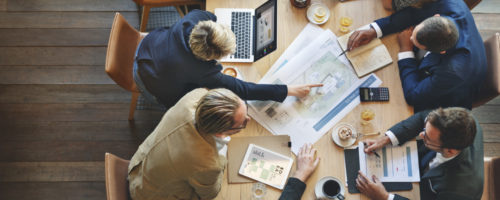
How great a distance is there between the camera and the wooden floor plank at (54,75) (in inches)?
109

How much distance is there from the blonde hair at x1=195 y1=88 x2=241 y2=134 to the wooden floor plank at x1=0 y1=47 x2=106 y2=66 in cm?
173

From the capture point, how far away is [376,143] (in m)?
1.72

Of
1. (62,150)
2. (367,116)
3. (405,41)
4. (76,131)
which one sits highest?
(405,41)

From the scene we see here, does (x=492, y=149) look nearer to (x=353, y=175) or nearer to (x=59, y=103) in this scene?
(x=353, y=175)

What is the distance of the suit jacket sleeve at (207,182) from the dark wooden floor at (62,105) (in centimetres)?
123

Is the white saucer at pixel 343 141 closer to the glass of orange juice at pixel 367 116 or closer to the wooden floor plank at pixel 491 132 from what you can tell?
the glass of orange juice at pixel 367 116

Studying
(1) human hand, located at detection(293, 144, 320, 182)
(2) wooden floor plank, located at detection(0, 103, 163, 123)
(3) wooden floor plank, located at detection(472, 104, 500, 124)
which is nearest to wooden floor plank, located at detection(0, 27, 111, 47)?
(2) wooden floor plank, located at detection(0, 103, 163, 123)

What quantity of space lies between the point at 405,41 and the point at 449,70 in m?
0.27

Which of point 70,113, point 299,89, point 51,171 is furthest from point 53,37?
point 299,89

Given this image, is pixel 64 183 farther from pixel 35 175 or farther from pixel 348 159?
pixel 348 159

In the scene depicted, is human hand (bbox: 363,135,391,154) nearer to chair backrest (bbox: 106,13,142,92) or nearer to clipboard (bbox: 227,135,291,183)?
clipboard (bbox: 227,135,291,183)

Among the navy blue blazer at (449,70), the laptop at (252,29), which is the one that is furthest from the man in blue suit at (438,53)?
the laptop at (252,29)

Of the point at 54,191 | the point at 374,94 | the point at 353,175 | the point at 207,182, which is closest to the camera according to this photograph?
the point at 207,182

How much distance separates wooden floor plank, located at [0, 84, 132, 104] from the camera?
2.73 meters
